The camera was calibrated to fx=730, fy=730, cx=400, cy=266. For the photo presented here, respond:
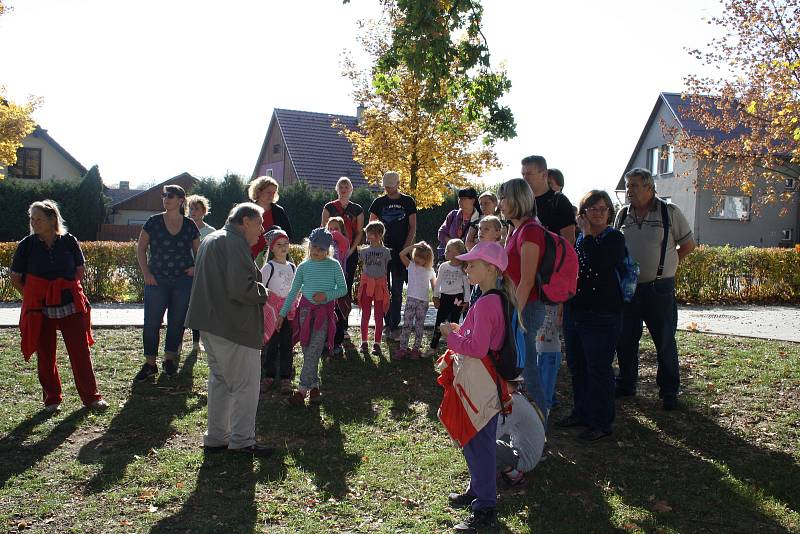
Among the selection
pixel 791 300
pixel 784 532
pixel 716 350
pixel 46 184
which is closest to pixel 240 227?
pixel 784 532

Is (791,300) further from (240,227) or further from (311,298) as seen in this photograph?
(240,227)

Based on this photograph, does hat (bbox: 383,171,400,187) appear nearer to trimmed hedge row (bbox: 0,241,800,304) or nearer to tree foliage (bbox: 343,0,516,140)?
tree foliage (bbox: 343,0,516,140)

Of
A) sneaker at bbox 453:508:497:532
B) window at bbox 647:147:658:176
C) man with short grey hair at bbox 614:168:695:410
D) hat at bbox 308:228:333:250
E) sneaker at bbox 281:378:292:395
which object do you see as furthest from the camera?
window at bbox 647:147:658:176

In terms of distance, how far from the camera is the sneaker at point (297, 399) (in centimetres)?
684

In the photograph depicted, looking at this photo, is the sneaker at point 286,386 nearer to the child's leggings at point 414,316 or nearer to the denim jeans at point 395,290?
the child's leggings at point 414,316

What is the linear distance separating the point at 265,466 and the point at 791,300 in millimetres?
16499

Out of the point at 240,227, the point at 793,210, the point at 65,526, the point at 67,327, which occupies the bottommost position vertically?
the point at 65,526

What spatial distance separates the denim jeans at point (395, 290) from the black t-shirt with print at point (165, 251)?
307 cm

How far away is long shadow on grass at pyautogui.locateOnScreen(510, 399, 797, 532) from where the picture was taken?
4395mm

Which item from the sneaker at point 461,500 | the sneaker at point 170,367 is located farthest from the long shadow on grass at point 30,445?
the sneaker at point 461,500

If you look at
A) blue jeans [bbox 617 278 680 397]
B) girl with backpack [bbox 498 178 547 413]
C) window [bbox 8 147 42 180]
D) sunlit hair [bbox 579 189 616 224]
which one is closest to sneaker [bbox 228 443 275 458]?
girl with backpack [bbox 498 178 547 413]

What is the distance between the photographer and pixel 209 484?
493cm

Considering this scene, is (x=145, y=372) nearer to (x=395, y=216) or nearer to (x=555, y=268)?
(x=395, y=216)

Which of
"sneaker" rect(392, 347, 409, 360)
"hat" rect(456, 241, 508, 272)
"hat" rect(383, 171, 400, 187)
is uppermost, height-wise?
"hat" rect(383, 171, 400, 187)
